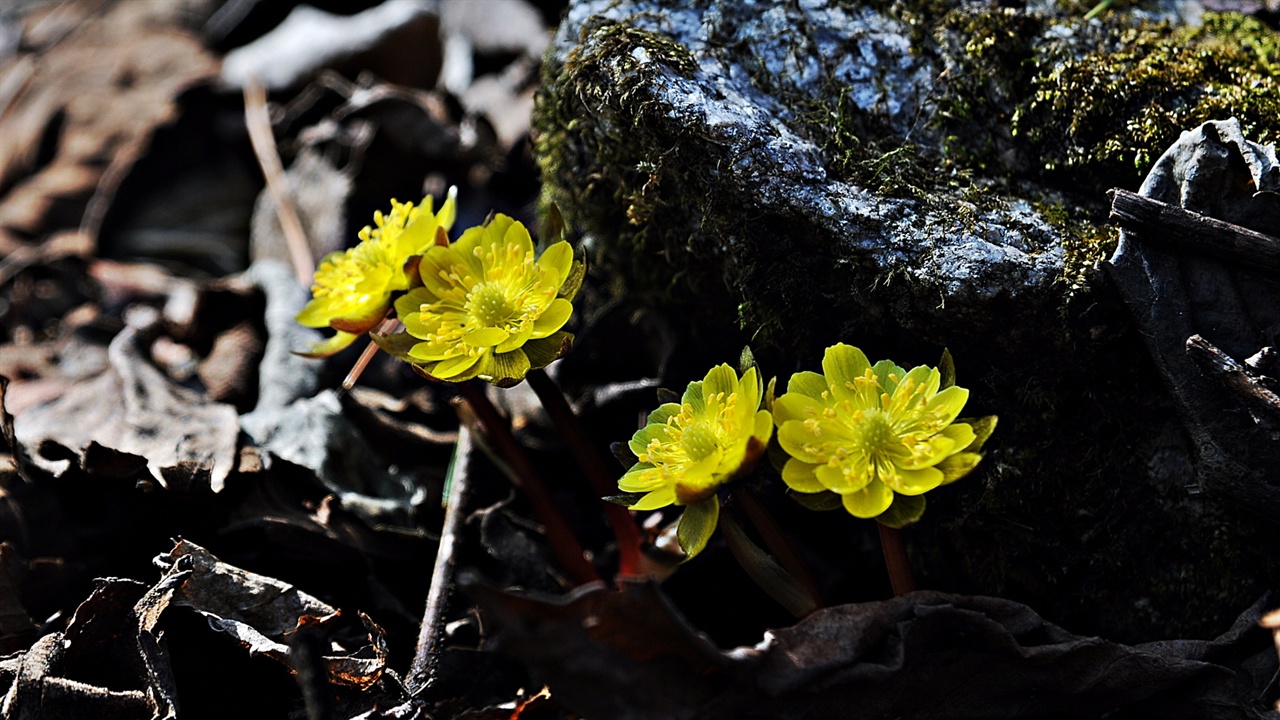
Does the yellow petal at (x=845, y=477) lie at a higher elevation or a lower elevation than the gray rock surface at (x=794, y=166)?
lower

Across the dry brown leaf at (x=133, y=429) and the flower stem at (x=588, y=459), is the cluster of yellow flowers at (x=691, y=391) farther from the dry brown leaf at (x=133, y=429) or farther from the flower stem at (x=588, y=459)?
the dry brown leaf at (x=133, y=429)

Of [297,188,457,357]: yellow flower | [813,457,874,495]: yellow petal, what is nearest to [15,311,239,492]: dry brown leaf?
[297,188,457,357]: yellow flower

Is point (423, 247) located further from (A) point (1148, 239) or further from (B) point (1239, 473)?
(B) point (1239, 473)

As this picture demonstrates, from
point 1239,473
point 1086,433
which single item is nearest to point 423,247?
point 1086,433

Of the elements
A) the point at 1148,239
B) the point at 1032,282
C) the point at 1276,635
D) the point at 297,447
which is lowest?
the point at 297,447

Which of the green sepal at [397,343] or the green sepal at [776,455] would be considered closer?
the green sepal at [776,455]

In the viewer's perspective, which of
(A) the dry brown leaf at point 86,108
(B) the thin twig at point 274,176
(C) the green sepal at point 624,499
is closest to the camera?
(C) the green sepal at point 624,499

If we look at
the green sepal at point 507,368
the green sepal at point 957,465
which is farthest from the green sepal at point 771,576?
the green sepal at point 507,368
